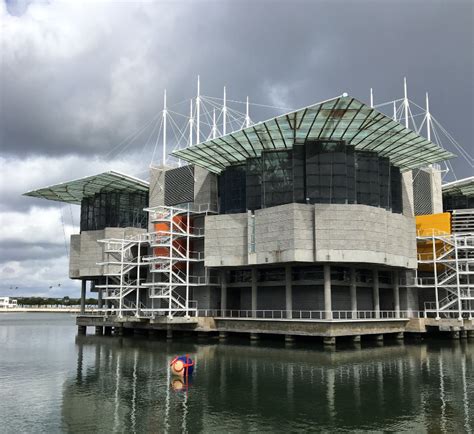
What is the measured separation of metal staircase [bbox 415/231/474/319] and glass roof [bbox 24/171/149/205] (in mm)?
45379

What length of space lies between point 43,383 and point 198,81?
188 ft

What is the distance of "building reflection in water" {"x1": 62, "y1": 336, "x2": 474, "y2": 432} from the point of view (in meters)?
24.3

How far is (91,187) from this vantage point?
8719cm

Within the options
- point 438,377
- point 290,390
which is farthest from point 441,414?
point 438,377

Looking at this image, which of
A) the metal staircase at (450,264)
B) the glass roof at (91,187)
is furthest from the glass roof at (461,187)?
the glass roof at (91,187)

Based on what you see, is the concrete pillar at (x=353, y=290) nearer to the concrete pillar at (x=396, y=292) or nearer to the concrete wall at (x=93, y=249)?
the concrete pillar at (x=396, y=292)

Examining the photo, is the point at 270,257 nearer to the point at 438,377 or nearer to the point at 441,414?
the point at 438,377

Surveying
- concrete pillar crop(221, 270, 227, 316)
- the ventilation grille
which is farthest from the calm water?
the ventilation grille

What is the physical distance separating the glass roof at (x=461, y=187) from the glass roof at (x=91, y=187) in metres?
50.0

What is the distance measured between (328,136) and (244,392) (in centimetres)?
3742

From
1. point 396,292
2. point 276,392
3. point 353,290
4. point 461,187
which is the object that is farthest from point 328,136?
point 276,392

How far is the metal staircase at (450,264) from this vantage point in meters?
63.8

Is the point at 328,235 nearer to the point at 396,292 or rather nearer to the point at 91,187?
the point at 396,292

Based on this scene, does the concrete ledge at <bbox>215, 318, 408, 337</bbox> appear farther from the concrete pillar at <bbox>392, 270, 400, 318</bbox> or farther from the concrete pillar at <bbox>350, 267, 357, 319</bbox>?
the concrete pillar at <bbox>392, 270, 400, 318</bbox>
